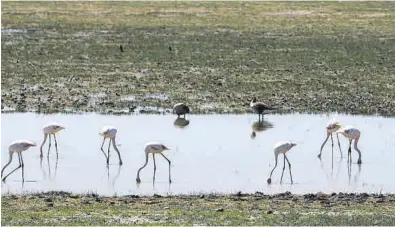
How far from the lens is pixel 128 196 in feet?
58.6

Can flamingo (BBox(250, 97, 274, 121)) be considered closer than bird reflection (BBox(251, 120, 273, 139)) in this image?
No

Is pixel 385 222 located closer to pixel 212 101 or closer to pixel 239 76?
pixel 212 101

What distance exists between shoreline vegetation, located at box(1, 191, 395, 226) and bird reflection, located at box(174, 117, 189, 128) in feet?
27.4

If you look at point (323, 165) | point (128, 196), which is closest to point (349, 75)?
point (323, 165)

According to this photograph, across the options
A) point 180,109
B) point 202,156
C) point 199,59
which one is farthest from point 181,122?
point 199,59

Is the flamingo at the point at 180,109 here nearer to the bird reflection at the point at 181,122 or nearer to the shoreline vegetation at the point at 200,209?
the bird reflection at the point at 181,122

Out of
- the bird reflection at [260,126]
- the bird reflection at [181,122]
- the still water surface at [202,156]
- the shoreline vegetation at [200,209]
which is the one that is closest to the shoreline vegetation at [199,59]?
the bird reflection at [181,122]

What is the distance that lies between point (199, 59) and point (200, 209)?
69.8 feet

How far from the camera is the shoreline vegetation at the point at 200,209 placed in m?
15.4

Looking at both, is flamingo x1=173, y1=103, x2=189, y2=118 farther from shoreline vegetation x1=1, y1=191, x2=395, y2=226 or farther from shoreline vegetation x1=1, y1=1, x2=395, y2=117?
shoreline vegetation x1=1, y1=191, x2=395, y2=226

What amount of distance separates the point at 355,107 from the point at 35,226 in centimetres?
1519

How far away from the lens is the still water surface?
19391 millimetres

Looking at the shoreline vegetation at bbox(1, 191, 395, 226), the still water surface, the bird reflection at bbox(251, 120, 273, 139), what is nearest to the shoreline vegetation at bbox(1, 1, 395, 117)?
the bird reflection at bbox(251, 120, 273, 139)

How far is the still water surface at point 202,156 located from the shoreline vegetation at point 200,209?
1103 millimetres
